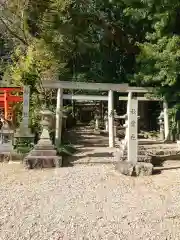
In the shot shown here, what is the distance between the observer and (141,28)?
1198cm

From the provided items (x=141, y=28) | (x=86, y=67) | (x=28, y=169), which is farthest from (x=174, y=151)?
(x=86, y=67)

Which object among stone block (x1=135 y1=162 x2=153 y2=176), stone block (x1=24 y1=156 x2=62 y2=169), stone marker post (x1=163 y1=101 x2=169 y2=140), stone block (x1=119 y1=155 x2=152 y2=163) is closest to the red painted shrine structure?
stone block (x1=24 y1=156 x2=62 y2=169)

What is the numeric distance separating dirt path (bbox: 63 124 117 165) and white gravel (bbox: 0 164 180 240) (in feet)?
2.66

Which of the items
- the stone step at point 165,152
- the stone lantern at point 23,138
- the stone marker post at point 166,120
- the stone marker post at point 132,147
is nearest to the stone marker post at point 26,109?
the stone lantern at point 23,138

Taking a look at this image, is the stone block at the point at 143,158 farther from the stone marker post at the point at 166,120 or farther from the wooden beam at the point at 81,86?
the stone marker post at the point at 166,120

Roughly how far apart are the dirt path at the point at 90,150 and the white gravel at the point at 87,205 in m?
0.81

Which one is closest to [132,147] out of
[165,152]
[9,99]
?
[165,152]

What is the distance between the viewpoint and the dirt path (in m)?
8.64

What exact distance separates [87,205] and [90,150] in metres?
4.36

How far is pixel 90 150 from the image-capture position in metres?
9.98

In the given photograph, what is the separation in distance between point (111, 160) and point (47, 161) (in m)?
1.48

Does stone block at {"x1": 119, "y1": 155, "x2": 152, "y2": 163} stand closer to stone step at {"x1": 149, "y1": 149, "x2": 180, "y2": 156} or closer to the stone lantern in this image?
stone step at {"x1": 149, "y1": 149, "x2": 180, "y2": 156}

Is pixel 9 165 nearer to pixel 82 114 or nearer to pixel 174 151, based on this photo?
pixel 174 151

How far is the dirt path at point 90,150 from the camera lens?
8.64 metres
